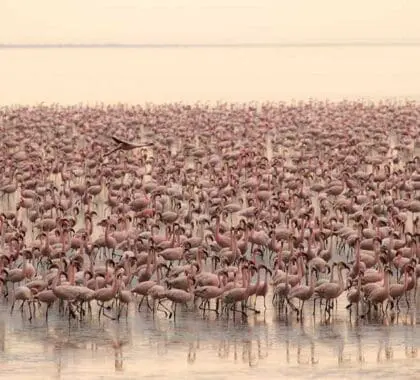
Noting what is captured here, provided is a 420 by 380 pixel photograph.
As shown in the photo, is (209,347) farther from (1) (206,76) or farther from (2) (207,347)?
(1) (206,76)

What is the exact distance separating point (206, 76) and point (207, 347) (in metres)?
75.3

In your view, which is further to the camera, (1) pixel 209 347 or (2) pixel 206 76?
(2) pixel 206 76

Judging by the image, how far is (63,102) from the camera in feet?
204

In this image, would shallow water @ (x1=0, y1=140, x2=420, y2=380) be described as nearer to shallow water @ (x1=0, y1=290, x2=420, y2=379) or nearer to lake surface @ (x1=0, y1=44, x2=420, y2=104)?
shallow water @ (x1=0, y1=290, x2=420, y2=379)

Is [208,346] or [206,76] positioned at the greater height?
[206,76]

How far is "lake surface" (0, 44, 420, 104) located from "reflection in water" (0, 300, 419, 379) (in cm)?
4288

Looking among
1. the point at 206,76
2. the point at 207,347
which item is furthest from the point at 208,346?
the point at 206,76

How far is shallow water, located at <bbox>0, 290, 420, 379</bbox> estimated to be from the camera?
16859 millimetres

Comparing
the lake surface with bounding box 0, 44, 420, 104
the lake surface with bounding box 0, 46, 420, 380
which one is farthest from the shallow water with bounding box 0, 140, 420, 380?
the lake surface with bounding box 0, 44, 420, 104

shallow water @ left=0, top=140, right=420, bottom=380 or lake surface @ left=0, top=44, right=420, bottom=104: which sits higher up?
lake surface @ left=0, top=44, right=420, bottom=104

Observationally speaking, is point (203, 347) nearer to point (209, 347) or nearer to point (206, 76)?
point (209, 347)

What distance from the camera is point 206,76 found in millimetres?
92562

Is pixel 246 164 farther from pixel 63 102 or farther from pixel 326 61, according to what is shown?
pixel 326 61

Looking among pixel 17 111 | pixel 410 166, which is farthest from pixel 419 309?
pixel 17 111
